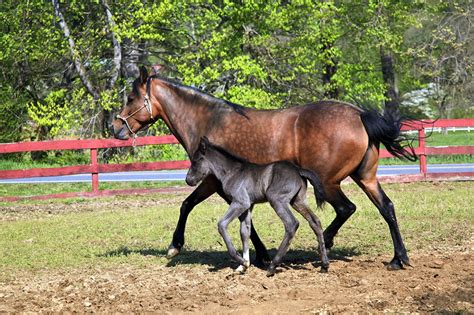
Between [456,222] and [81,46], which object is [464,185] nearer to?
[456,222]

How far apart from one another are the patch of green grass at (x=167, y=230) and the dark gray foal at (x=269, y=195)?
1014 millimetres

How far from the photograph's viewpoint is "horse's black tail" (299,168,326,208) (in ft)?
24.9

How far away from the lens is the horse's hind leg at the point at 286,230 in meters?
7.37

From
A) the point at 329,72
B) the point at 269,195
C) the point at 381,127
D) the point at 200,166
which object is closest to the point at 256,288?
the point at 269,195

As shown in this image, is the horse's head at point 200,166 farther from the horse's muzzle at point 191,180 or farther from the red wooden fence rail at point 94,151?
the red wooden fence rail at point 94,151

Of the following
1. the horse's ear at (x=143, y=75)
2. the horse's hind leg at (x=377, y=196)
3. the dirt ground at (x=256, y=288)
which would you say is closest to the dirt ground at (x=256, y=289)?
the dirt ground at (x=256, y=288)

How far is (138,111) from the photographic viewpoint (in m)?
8.95

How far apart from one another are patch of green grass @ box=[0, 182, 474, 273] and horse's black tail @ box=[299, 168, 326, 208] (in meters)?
1.19

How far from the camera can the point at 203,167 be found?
315 inches

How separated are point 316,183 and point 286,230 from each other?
62 centimetres

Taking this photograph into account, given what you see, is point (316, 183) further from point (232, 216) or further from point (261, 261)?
point (261, 261)

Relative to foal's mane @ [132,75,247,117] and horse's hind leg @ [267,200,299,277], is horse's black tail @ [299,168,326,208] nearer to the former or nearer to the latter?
horse's hind leg @ [267,200,299,277]

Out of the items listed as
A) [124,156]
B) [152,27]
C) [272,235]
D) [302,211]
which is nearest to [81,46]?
[152,27]

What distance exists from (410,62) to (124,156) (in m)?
13.8
